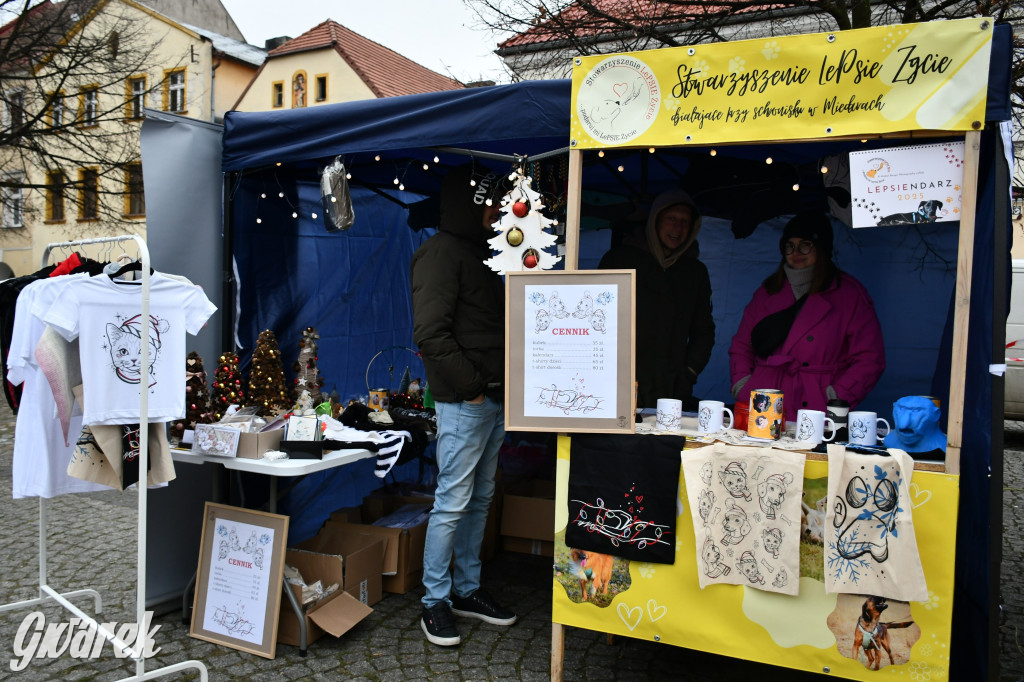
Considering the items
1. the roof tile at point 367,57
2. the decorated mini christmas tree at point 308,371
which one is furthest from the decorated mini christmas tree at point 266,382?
the roof tile at point 367,57

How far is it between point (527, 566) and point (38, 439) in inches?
92.5

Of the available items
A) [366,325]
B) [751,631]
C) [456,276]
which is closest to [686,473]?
[751,631]

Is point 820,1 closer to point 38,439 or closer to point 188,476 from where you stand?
point 188,476

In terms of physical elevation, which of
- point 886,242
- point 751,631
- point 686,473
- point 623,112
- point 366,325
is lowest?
point 751,631

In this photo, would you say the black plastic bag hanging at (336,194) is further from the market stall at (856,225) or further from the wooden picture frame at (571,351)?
the market stall at (856,225)

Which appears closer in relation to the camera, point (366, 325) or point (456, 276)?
point (456, 276)

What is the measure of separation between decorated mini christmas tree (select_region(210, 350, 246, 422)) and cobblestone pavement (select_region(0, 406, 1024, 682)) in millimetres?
930

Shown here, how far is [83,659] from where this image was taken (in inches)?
114

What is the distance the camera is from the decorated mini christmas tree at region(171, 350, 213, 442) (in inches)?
126

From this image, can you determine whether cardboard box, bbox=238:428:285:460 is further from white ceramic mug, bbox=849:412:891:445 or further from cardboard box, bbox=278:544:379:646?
white ceramic mug, bbox=849:412:891:445

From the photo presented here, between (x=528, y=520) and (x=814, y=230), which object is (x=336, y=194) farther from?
(x=814, y=230)

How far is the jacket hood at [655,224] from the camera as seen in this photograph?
4055 mm

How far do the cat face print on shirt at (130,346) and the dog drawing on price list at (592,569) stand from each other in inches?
61.8

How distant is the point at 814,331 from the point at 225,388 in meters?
2.77
